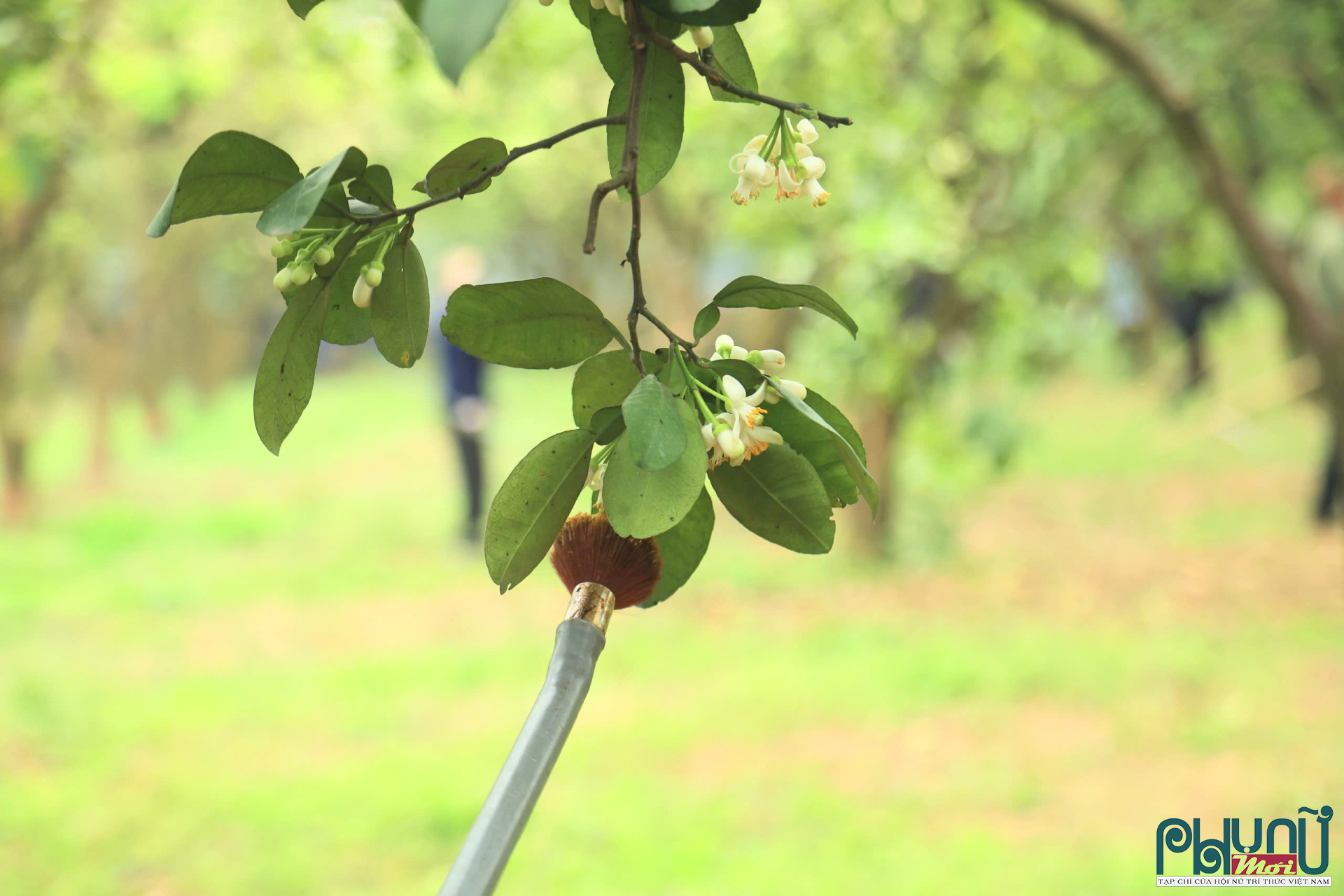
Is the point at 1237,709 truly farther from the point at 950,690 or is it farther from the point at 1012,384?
the point at 1012,384

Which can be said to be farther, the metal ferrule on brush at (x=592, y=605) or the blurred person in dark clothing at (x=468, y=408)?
the blurred person in dark clothing at (x=468, y=408)

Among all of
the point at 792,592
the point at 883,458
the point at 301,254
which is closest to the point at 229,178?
the point at 301,254

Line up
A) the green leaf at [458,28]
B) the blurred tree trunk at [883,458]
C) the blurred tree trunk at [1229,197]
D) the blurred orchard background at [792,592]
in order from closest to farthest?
1. the green leaf at [458,28]
2. the blurred tree trunk at [1229,197]
3. the blurred orchard background at [792,592]
4. the blurred tree trunk at [883,458]

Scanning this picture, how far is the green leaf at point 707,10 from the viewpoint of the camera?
0.53 m

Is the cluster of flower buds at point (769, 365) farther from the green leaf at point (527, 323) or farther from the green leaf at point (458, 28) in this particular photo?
the green leaf at point (458, 28)

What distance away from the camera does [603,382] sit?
65cm

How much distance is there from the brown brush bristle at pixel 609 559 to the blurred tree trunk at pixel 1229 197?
2.62 metres

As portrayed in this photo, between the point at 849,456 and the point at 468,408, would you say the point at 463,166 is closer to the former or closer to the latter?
the point at 849,456

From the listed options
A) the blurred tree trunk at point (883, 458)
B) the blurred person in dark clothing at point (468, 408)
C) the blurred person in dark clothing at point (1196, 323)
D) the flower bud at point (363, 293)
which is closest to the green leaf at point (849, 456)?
the flower bud at point (363, 293)

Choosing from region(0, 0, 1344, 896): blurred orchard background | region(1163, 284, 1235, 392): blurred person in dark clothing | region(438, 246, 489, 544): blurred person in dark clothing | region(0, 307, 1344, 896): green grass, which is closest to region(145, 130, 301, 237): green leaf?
region(0, 0, 1344, 896): blurred orchard background

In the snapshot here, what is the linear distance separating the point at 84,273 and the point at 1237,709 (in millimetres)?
7756

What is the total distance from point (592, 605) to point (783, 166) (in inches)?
10.8

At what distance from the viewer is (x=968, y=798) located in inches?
130

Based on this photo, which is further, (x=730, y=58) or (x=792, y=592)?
(x=792, y=592)
